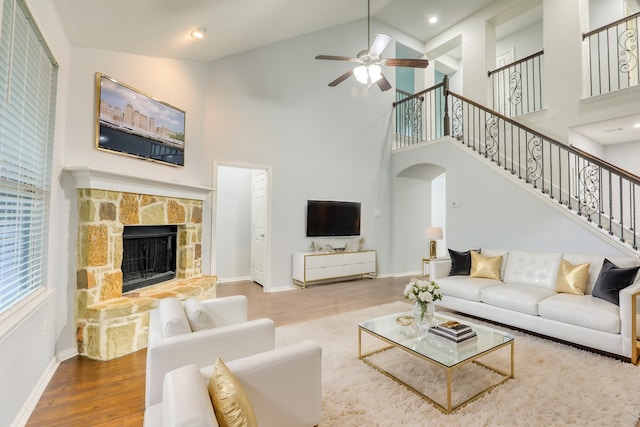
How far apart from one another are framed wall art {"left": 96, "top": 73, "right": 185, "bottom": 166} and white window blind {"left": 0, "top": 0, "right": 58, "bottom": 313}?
0.62 metres

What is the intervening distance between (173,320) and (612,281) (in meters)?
3.88

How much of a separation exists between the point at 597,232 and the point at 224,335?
173 inches

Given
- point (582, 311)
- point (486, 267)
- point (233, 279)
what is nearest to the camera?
point (582, 311)

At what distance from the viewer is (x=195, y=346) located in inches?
71.7

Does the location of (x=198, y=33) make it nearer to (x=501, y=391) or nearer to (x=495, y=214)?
(x=501, y=391)

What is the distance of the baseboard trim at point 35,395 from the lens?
1.91 metres

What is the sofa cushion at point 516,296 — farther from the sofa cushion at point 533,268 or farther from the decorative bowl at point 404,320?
the decorative bowl at point 404,320

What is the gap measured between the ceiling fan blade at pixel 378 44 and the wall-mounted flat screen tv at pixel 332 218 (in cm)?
298

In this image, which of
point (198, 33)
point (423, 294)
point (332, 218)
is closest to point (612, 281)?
point (423, 294)

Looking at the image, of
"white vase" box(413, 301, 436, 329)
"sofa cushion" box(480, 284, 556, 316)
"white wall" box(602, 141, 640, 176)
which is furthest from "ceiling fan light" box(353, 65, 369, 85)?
"white wall" box(602, 141, 640, 176)

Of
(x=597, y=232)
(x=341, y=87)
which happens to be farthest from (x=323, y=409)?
(x=341, y=87)

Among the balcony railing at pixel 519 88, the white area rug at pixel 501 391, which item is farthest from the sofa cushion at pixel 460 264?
the balcony railing at pixel 519 88

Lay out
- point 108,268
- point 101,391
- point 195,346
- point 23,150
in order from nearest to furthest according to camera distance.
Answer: point 195,346 < point 23,150 < point 101,391 < point 108,268

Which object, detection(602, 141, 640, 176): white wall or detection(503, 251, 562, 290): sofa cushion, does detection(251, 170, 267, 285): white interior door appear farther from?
detection(602, 141, 640, 176): white wall
